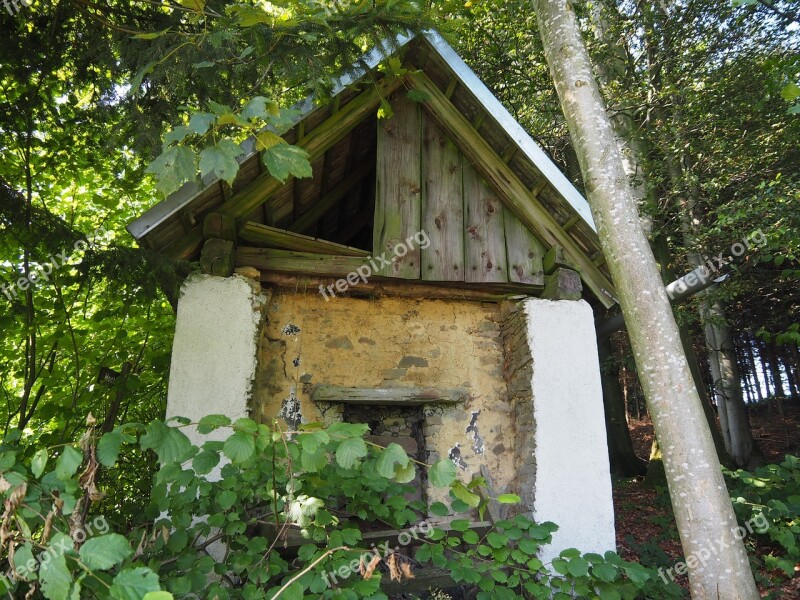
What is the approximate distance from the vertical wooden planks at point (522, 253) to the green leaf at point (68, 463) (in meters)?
3.47

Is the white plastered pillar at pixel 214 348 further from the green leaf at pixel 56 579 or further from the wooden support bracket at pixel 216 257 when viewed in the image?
the green leaf at pixel 56 579

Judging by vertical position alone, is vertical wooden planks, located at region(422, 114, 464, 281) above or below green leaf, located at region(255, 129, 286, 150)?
above

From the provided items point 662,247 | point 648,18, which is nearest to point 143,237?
point 648,18

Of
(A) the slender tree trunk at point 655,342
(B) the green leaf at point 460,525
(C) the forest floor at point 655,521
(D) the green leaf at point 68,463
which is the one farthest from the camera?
(C) the forest floor at point 655,521

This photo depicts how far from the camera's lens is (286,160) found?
6.89ft

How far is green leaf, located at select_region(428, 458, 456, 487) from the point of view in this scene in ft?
6.66

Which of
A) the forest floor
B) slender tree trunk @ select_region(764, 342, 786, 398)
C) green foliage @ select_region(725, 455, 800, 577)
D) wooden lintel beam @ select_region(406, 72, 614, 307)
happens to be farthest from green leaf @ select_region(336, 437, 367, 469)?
slender tree trunk @ select_region(764, 342, 786, 398)

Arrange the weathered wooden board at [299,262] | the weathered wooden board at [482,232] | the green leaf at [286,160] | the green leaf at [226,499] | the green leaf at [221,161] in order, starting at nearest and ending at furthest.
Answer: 1. the green leaf at [221,161]
2. the green leaf at [286,160]
3. the green leaf at [226,499]
4. the weathered wooden board at [299,262]
5. the weathered wooden board at [482,232]

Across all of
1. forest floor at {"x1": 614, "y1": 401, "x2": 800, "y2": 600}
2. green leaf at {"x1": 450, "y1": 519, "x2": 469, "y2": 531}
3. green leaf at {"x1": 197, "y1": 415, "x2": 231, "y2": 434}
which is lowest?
forest floor at {"x1": 614, "y1": 401, "x2": 800, "y2": 600}

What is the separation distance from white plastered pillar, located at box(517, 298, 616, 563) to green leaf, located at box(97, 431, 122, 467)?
3.10 meters

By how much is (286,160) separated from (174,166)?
0.42m

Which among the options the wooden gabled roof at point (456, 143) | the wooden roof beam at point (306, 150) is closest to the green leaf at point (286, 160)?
the wooden gabled roof at point (456, 143)

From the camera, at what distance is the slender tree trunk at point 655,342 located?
2.48 meters

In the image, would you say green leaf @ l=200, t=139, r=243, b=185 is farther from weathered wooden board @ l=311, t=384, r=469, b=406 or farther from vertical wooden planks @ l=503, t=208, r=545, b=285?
vertical wooden planks @ l=503, t=208, r=545, b=285
